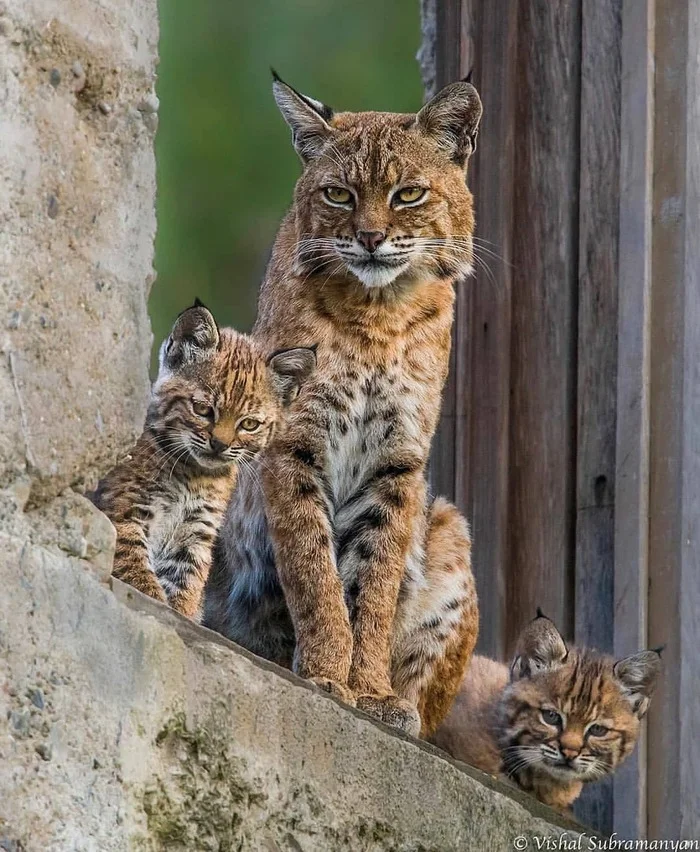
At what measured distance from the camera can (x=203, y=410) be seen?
15.1 ft

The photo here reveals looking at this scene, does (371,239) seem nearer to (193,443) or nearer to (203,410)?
(203,410)

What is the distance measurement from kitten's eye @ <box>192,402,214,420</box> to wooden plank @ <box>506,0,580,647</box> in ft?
5.13

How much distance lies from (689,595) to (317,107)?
79.4 inches

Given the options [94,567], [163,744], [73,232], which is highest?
[73,232]

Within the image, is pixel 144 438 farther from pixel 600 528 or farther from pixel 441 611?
pixel 600 528

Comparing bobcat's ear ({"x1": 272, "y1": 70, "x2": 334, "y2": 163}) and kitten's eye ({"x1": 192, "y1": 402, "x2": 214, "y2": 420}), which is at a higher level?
bobcat's ear ({"x1": 272, "y1": 70, "x2": 334, "y2": 163})

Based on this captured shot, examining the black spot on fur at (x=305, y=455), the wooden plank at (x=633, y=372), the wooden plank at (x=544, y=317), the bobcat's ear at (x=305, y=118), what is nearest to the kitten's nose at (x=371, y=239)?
the bobcat's ear at (x=305, y=118)

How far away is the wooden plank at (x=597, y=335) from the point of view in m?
5.39

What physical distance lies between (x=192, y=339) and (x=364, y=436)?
659 millimetres

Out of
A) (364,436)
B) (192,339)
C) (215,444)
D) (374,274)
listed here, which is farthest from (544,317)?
(215,444)

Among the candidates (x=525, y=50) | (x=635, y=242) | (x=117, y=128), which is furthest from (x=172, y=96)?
(x=117, y=128)

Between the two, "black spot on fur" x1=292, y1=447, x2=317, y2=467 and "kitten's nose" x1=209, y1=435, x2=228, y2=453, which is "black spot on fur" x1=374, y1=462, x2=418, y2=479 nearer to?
"black spot on fur" x1=292, y1=447, x2=317, y2=467

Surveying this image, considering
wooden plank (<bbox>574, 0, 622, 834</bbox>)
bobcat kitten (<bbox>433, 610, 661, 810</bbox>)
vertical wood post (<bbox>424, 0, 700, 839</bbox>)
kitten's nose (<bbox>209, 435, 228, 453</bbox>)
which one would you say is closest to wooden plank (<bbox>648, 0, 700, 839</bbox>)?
vertical wood post (<bbox>424, 0, 700, 839</bbox>)

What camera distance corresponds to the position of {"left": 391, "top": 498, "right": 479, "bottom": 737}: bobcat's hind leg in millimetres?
5195
